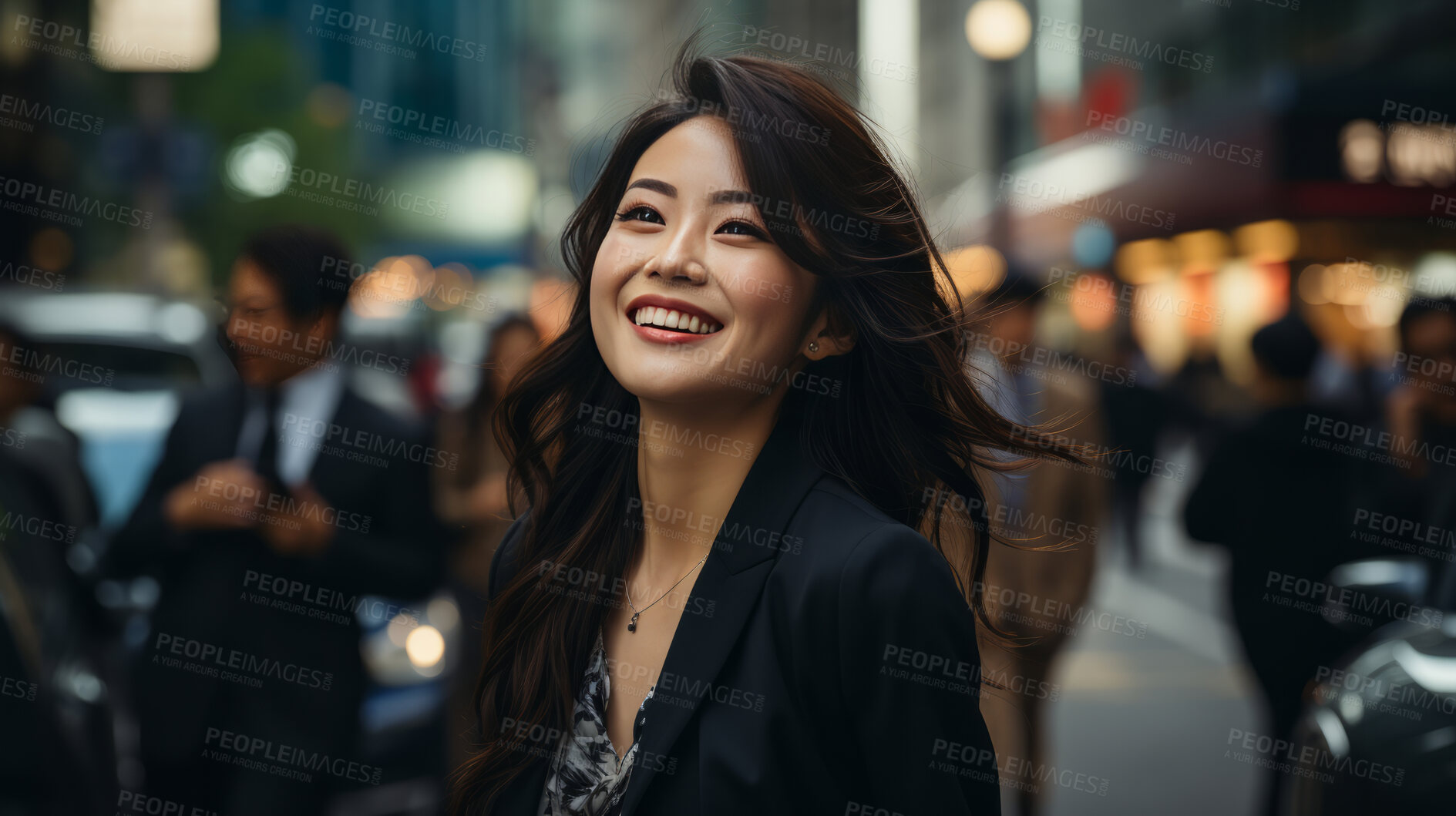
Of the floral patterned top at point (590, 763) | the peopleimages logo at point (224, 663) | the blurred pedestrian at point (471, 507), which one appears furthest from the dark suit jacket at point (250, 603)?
the floral patterned top at point (590, 763)

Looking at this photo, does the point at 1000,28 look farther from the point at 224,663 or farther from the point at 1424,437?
the point at 224,663

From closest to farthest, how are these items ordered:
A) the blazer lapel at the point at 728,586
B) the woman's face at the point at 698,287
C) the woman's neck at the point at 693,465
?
the blazer lapel at the point at 728,586 < the woman's face at the point at 698,287 < the woman's neck at the point at 693,465

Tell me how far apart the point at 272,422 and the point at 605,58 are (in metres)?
89.1

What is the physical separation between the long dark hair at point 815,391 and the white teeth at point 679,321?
0.18 m

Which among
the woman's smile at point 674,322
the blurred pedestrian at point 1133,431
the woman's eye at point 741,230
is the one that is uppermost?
the woman's eye at point 741,230

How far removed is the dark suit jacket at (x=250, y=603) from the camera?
3473 mm

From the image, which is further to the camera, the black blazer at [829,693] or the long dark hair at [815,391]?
the long dark hair at [815,391]

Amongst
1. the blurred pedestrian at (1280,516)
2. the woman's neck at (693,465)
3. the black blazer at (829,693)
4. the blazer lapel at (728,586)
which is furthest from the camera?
the blurred pedestrian at (1280,516)

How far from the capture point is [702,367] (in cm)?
189

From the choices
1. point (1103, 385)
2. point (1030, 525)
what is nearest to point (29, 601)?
point (1030, 525)

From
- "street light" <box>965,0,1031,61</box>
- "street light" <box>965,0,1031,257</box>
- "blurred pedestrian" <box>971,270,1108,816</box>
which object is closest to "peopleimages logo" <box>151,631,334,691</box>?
"blurred pedestrian" <box>971,270,1108,816</box>

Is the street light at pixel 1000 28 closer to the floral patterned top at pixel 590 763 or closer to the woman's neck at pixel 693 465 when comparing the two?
the woman's neck at pixel 693 465

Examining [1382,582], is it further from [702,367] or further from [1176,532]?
[1176,532]

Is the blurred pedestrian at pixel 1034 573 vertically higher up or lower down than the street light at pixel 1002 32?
lower down
